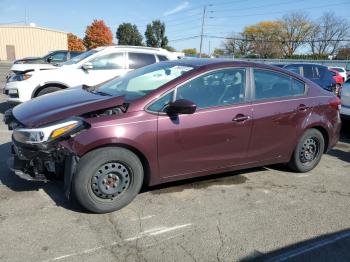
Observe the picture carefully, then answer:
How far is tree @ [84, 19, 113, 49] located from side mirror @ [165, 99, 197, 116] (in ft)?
307

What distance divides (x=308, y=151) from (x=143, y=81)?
262 cm

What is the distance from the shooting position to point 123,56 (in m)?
9.38

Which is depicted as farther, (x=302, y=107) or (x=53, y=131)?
(x=302, y=107)

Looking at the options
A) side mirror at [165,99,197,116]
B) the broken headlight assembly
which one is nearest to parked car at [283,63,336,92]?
side mirror at [165,99,197,116]

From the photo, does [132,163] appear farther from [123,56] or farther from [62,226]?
[123,56]

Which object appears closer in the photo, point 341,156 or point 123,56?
point 341,156

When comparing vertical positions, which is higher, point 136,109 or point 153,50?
point 153,50

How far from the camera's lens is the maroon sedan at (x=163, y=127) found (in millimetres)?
3715

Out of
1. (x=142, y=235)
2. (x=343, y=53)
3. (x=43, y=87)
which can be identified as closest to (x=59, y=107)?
(x=142, y=235)

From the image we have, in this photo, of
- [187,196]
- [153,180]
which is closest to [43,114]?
[153,180]

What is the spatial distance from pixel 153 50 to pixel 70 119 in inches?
251

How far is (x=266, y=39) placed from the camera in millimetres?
93500

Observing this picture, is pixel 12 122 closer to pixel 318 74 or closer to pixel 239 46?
pixel 318 74

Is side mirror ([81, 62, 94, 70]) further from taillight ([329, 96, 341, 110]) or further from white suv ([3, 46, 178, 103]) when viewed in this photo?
taillight ([329, 96, 341, 110])
